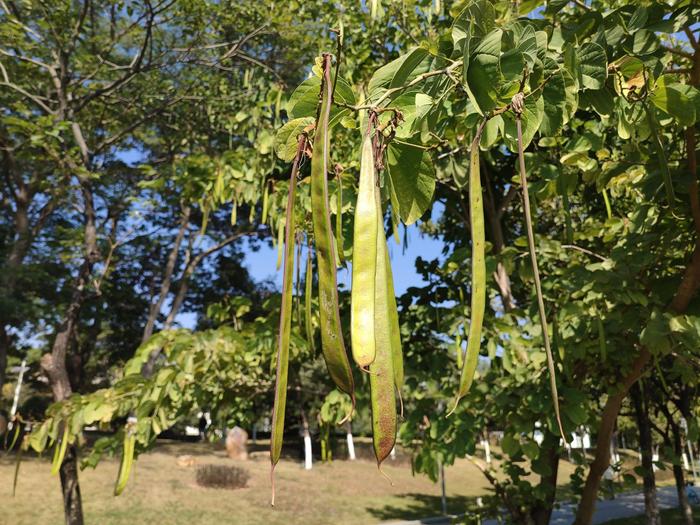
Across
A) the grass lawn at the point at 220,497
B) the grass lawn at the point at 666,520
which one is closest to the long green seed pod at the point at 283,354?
the grass lawn at the point at 220,497

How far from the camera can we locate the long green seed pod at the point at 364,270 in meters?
0.60

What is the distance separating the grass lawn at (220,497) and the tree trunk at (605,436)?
631 centimetres

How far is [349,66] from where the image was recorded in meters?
4.12

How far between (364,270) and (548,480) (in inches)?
128

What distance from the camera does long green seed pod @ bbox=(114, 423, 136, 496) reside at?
3135 millimetres

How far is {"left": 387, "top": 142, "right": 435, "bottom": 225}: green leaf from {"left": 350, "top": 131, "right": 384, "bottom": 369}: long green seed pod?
1.19 ft

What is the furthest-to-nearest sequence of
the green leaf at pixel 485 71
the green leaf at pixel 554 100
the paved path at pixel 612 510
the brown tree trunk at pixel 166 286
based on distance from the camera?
the brown tree trunk at pixel 166 286 < the paved path at pixel 612 510 < the green leaf at pixel 554 100 < the green leaf at pixel 485 71

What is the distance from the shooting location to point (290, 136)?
104 cm

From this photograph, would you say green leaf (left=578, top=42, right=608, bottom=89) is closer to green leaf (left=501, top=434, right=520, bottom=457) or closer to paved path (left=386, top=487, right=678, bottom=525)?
green leaf (left=501, top=434, right=520, bottom=457)

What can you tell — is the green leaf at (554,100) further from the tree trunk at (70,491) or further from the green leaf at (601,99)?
the tree trunk at (70,491)

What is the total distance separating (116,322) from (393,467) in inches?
469

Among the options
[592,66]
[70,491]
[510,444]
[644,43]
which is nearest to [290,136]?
[592,66]

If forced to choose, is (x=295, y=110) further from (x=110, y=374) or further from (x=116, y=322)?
(x=110, y=374)

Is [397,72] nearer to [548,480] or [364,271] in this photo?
[364,271]
